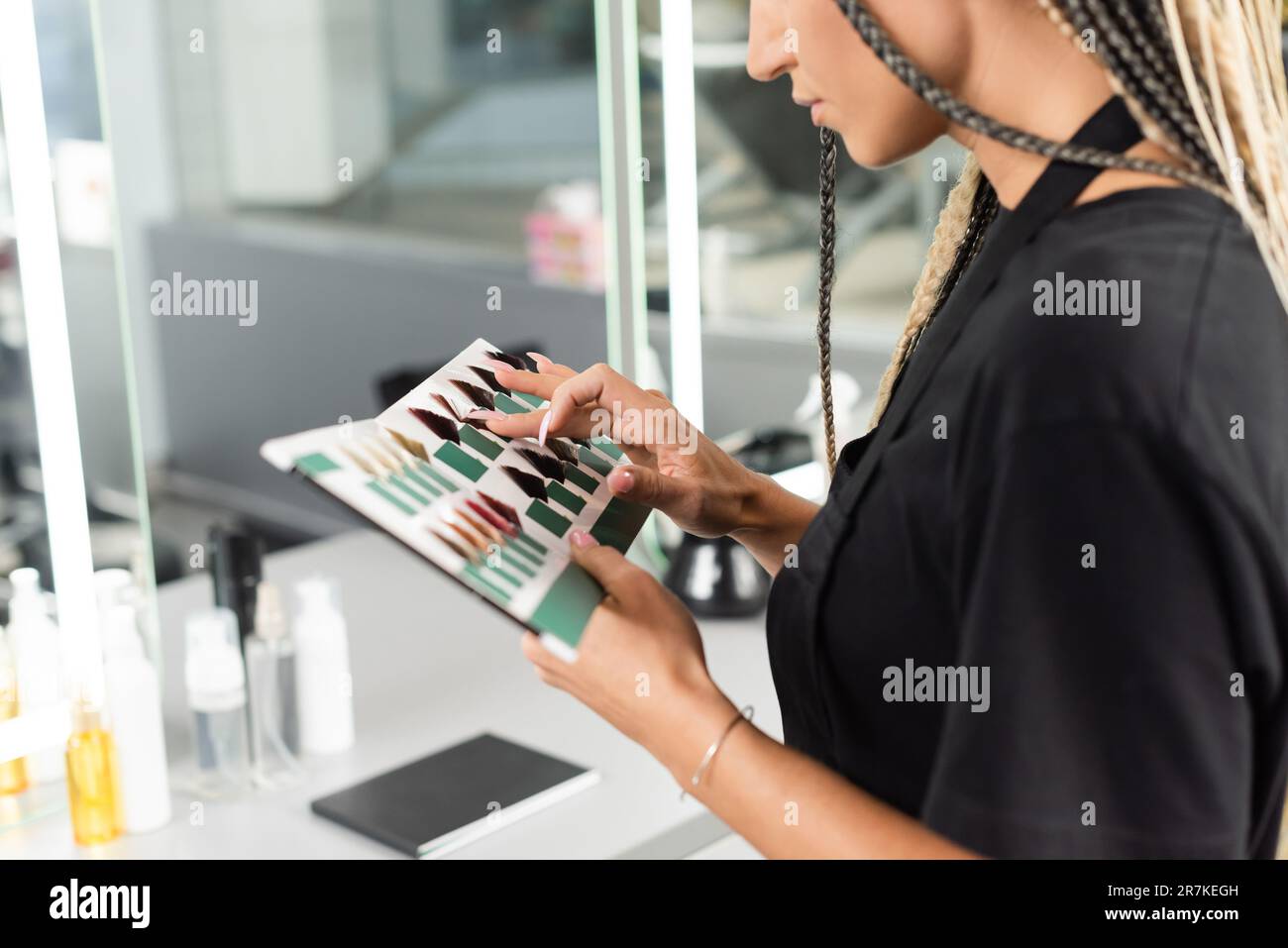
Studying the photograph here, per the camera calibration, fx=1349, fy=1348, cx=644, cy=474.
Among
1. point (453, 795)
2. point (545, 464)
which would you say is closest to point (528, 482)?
point (545, 464)

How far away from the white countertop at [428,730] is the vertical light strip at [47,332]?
172mm

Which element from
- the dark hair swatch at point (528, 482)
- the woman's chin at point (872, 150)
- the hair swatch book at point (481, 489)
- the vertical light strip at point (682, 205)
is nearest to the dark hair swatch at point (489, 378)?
the hair swatch book at point (481, 489)

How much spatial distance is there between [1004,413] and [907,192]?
1.95 m

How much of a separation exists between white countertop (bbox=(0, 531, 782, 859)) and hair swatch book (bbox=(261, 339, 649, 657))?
44cm

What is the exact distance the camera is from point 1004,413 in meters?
0.57

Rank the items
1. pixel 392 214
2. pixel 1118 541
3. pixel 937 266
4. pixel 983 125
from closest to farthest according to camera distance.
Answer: pixel 1118 541, pixel 983 125, pixel 937 266, pixel 392 214

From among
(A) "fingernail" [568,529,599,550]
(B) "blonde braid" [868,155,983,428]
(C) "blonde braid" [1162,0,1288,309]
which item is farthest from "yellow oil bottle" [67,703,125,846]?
(C) "blonde braid" [1162,0,1288,309]

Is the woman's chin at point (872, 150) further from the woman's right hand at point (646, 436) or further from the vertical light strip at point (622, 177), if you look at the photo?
the vertical light strip at point (622, 177)

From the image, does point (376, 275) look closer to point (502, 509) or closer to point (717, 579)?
point (717, 579)

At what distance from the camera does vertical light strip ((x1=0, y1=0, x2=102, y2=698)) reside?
1.14 meters

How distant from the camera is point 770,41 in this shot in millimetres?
717

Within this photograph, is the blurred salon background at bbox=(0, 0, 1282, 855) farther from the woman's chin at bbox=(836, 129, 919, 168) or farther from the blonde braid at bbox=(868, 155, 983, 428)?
the woman's chin at bbox=(836, 129, 919, 168)

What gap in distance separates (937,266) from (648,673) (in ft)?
1.15
